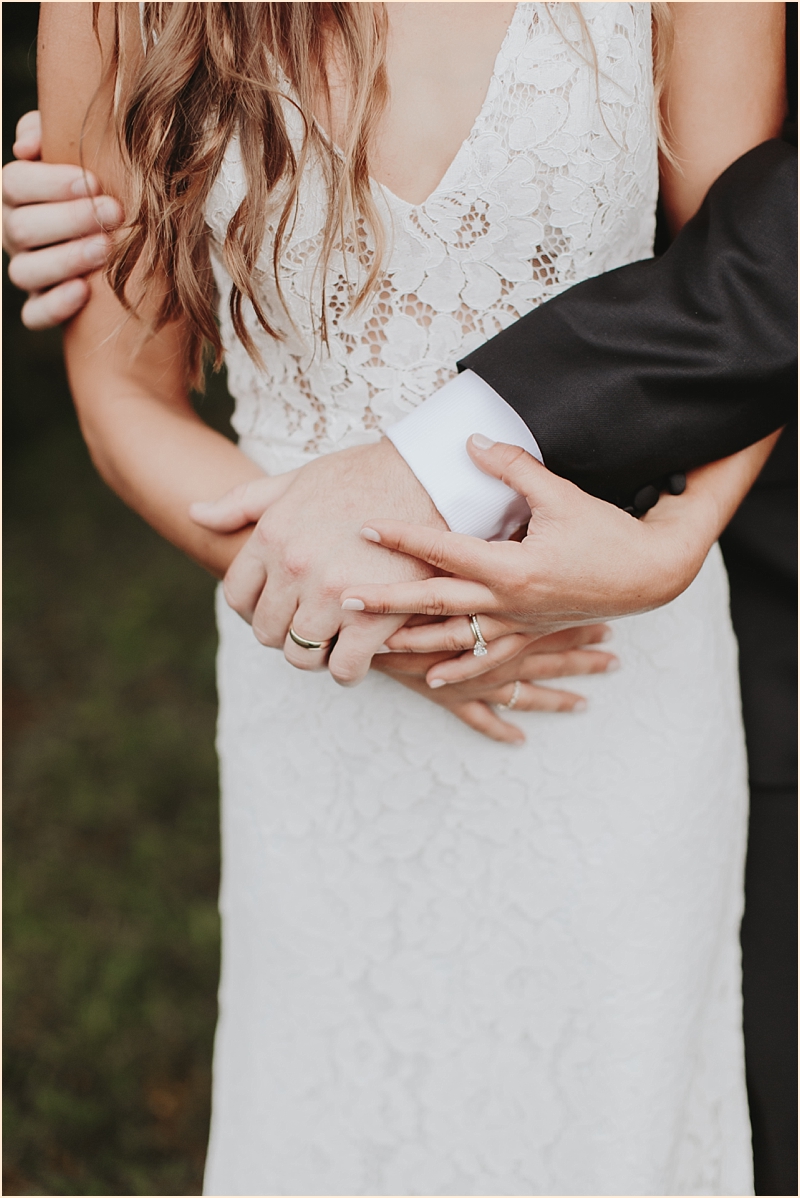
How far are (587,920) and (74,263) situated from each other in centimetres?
110

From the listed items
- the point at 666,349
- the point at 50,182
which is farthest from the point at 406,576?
the point at 50,182

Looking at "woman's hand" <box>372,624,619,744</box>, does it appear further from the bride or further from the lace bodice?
the lace bodice

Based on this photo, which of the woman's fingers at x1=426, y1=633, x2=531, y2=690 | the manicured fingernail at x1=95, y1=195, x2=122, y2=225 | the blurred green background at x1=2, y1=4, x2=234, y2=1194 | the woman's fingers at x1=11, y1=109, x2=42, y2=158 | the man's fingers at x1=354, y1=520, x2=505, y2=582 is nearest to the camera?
the man's fingers at x1=354, y1=520, x2=505, y2=582

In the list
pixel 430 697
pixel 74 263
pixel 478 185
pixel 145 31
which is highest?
pixel 145 31

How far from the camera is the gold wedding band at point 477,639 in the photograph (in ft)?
3.66

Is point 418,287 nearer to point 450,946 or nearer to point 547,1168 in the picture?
point 450,946

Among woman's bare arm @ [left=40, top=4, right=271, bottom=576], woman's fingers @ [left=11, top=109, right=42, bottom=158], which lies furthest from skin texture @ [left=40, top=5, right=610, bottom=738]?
woman's fingers @ [left=11, top=109, right=42, bottom=158]

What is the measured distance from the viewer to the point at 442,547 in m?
1.06

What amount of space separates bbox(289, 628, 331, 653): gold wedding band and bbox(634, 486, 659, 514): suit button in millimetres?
400

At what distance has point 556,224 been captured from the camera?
3.80 ft

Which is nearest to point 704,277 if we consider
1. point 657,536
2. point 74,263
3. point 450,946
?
point 657,536

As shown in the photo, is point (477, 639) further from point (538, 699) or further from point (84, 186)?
point (84, 186)

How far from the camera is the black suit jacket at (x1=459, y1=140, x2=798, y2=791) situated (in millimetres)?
1117

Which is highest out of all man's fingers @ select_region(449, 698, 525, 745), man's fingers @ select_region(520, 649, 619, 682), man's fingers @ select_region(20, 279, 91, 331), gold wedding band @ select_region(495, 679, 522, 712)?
man's fingers @ select_region(20, 279, 91, 331)
